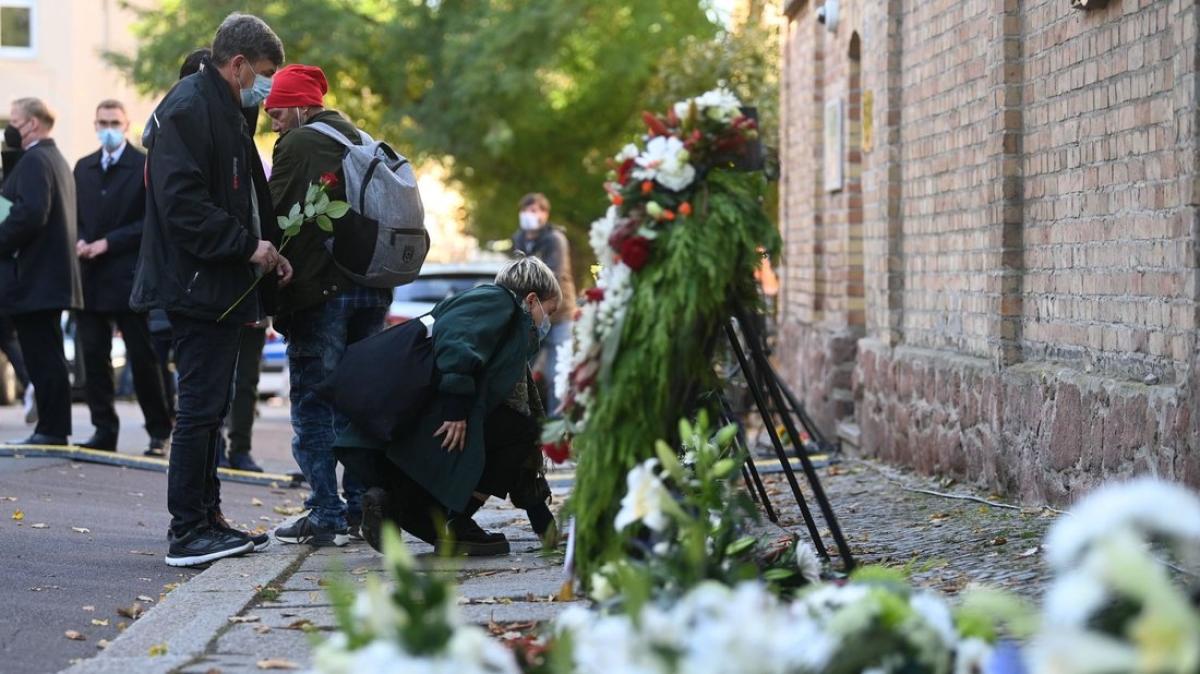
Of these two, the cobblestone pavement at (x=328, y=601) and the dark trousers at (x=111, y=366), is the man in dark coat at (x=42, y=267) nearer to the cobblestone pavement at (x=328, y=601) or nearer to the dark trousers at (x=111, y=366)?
the dark trousers at (x=111, y=366)

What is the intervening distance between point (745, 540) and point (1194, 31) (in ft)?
8.65

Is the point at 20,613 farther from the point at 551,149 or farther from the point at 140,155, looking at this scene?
the point at 551,149

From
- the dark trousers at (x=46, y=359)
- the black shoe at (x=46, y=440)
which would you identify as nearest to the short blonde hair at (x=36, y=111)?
the dark trousers at (x=46, y=359)

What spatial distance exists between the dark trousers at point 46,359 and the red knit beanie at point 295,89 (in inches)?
143

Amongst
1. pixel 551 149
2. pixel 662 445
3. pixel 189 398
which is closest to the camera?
pixel 662 445

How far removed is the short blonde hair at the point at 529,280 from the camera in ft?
23.1

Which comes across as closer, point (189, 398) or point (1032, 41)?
point (189, 398)

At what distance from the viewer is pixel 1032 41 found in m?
8.46

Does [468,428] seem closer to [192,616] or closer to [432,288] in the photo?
[192,616]

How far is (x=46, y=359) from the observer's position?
10812mm

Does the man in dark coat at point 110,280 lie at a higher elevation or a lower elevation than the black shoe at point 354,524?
higher

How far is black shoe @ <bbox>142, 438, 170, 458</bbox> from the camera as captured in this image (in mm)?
10961

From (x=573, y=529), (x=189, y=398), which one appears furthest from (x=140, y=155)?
(x=573, y=529)

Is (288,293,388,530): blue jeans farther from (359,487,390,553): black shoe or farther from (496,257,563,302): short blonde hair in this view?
(496,257,563,302): short blonde hair
